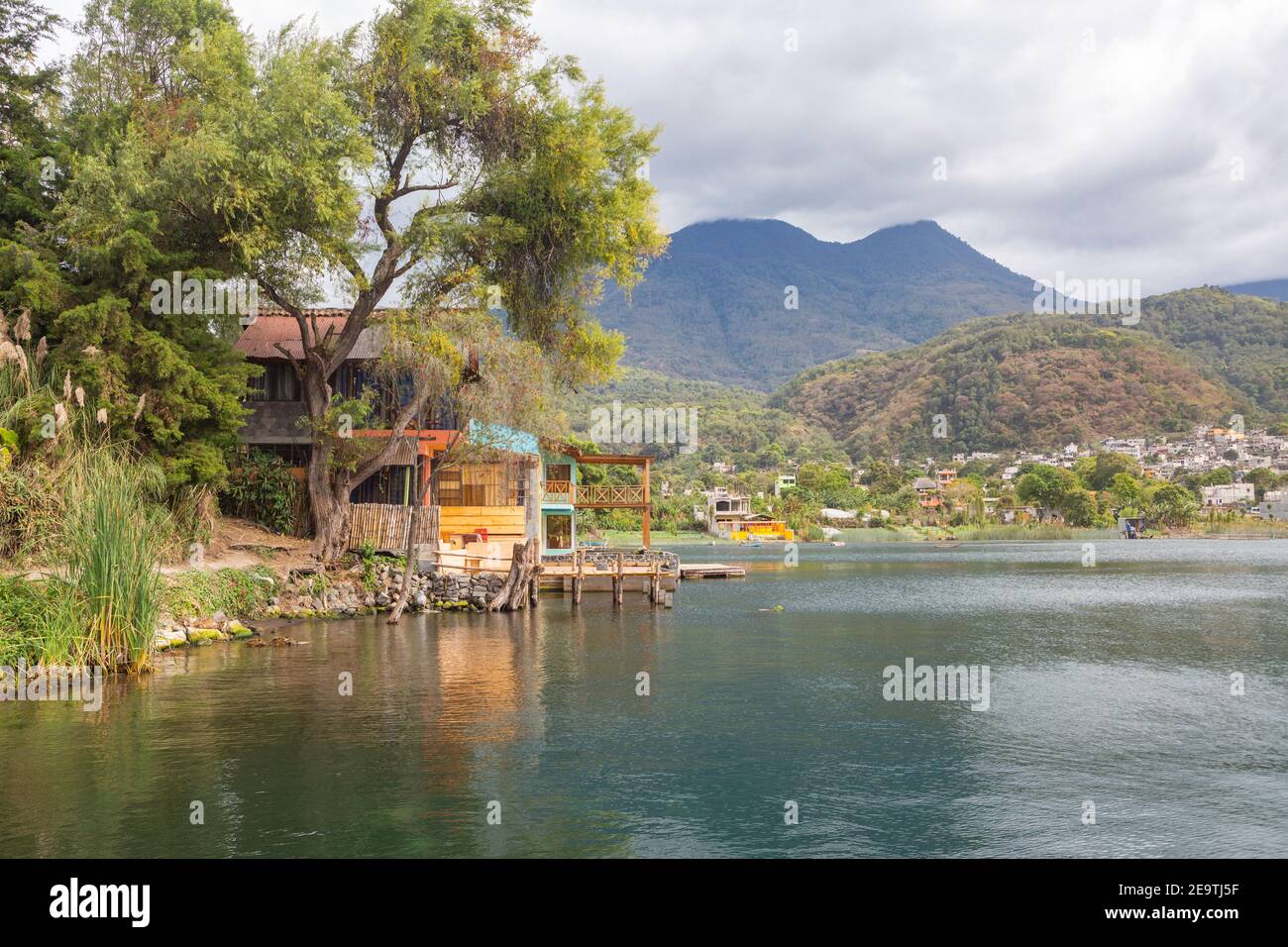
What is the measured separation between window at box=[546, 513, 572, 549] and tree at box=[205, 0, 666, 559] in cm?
1208

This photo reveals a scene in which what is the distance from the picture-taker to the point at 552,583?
33.8 meters

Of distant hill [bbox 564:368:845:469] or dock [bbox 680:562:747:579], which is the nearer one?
dock [bbox 680:562:747:579]

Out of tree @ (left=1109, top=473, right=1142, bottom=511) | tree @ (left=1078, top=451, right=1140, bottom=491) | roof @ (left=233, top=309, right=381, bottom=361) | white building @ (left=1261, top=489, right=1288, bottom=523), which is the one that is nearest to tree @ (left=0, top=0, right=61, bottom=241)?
roof @ (left=233, top=309, right=381, bottom=361)

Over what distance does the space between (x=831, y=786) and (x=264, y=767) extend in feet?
20.9

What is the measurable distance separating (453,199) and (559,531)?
16.5 metres

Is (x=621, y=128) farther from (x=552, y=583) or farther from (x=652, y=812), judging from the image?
(x=652, y=812)

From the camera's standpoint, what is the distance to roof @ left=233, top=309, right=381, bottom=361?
29.1m

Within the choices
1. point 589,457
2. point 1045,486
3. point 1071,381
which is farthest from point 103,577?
point 1071,381

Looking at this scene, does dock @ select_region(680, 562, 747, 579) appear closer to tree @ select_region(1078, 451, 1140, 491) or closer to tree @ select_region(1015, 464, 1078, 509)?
tree @ select_region(1015, 464, 1078, 509)

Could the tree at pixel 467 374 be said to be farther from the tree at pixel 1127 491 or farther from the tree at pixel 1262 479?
the tree at pixel 1262 479

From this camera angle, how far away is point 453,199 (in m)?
25.9

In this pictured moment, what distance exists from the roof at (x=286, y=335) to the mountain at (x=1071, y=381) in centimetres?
11676

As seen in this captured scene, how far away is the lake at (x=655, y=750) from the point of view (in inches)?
350

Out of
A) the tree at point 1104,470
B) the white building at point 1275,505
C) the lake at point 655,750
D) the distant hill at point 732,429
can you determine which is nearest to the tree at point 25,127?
the lake at point 655,750
